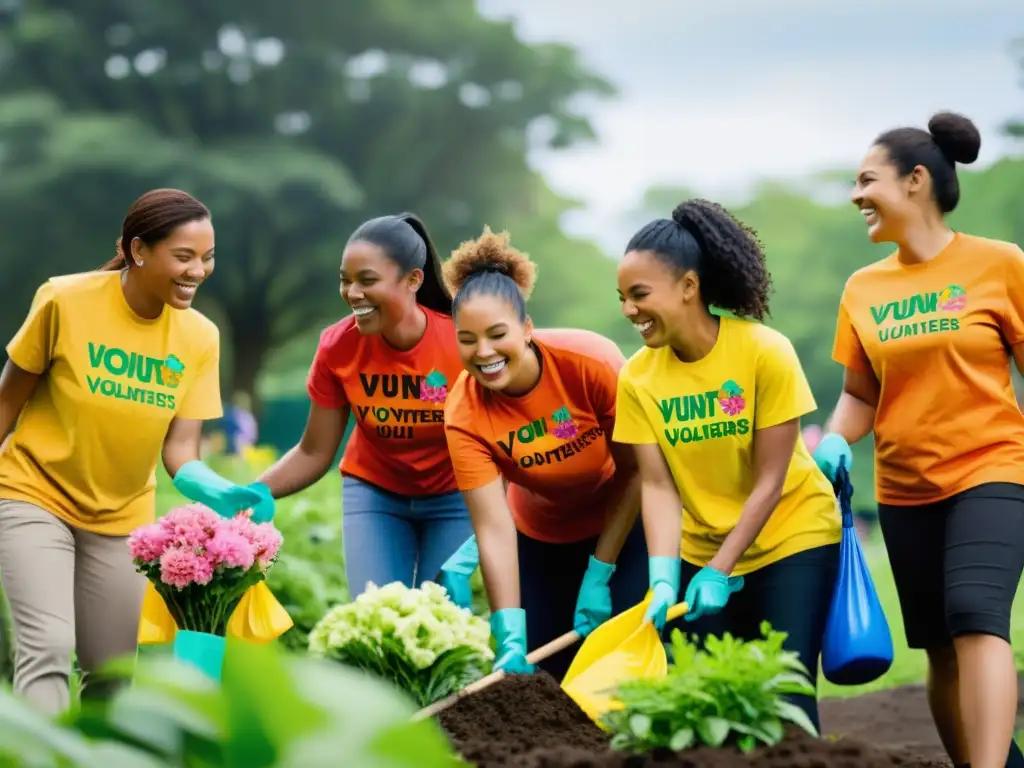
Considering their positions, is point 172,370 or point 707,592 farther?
point 172,370

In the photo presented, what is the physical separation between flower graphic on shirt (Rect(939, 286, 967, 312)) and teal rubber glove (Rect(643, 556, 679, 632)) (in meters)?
1.04

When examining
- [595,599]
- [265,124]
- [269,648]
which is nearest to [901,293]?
[595,599]

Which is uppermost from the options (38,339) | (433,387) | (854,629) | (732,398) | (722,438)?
(38,339)

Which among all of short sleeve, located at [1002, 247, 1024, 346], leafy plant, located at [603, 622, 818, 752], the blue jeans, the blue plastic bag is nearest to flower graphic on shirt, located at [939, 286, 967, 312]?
short sleeve, located at [1002, 247, 1024, 346]

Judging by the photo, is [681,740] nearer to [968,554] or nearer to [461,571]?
[968,554]

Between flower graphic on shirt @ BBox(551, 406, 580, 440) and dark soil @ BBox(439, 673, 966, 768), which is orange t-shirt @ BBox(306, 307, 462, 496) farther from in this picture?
dark soil @ BBox(439, 673, 966, 768)

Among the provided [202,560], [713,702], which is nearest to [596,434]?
[202,560]

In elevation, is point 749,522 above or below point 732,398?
below

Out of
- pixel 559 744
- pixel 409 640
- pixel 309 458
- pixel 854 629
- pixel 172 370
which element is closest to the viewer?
pixel 559 744

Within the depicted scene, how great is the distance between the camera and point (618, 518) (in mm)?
4566

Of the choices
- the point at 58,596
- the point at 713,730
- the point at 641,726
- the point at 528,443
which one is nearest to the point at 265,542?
the point at 58,596

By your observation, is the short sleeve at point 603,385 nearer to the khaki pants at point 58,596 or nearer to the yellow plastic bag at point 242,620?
the yellow plastic bag at point 242,620

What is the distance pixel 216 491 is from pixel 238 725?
257cm

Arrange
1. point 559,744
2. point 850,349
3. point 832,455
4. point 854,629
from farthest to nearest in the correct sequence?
point 850,349
point 832,455
point 854,629
point 559,744
